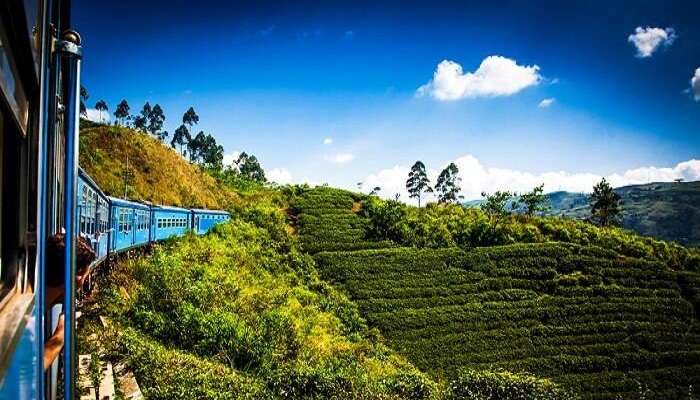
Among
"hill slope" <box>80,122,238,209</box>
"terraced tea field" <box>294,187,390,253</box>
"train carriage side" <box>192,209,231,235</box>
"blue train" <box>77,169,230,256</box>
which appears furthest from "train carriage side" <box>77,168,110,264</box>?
"hill slope" <box>80,122,238,209</box>

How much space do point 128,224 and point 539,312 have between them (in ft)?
61.4

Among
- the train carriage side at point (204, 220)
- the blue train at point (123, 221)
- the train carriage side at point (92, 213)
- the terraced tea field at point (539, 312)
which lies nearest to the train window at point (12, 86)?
the blue train at point (123, 221)

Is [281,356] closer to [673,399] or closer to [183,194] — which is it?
[673,399]

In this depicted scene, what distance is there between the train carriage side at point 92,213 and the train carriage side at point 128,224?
489 millimetres

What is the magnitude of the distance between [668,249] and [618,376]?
561 inches

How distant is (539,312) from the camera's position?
74.5 ft

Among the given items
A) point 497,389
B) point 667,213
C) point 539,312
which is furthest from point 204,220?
point 667,213

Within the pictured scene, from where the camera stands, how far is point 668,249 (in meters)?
29.2

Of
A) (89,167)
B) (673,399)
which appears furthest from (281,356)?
(89,167)

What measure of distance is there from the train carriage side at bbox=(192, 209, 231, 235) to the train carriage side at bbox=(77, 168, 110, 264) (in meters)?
12.0

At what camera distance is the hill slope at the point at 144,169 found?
3191 centimetres

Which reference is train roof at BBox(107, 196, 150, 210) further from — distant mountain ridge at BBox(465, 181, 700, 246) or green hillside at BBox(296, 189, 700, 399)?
distant mountain ridge at BBox(465, 181, 700, 246)

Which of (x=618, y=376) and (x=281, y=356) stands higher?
(x=281, y=356)

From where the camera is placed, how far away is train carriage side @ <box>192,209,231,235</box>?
23234 mm
